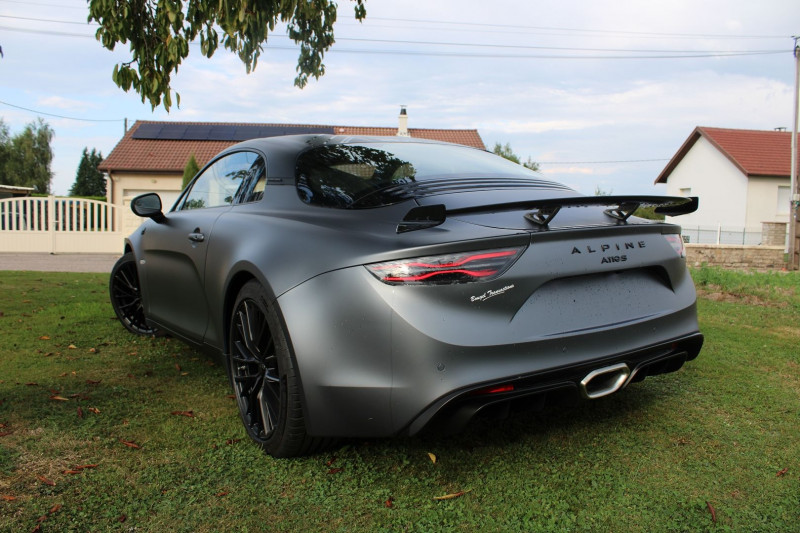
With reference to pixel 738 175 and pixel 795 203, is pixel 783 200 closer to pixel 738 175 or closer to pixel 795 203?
pixel 738 175

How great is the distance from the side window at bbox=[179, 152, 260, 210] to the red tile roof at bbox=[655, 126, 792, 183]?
29962mm

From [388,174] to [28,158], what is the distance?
69457 millimetres

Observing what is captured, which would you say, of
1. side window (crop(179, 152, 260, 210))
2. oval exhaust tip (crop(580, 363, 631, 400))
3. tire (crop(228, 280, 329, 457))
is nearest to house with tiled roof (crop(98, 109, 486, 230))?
side window (crop(179, 152, 260, 210))

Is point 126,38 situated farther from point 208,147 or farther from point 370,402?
point 208,147

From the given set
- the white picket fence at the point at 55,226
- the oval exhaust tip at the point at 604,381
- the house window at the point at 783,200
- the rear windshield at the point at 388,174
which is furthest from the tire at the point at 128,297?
the house window at the point at 783,200

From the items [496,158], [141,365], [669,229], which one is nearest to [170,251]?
[141,365]

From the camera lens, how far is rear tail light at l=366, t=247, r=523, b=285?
85.0 inches

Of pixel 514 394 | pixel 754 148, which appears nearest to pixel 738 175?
pixel 754 148

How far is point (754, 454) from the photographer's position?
106 inches

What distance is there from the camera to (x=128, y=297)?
16.9 ft

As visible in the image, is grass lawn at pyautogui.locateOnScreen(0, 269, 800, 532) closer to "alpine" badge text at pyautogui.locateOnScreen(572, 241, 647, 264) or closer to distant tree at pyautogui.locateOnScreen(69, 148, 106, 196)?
"alpine" badge text at pyautogui.locateOnScreen(572, 241, 647, 264)

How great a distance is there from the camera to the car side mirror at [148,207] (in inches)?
161

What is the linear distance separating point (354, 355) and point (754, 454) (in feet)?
5.85

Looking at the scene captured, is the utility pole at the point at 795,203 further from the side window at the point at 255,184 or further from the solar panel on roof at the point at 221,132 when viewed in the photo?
the solar panel on roof at the point at 221,132
